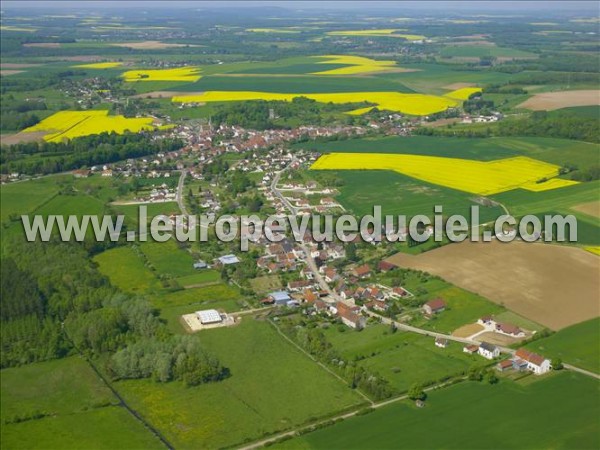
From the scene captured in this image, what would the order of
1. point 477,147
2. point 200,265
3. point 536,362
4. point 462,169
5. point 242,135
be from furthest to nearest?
point 242,135, point 477,147, point 462,169, point 200,265, point 536,362

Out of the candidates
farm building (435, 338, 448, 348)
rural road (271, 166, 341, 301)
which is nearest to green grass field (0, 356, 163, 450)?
farm building (435, 338, 448, 348)

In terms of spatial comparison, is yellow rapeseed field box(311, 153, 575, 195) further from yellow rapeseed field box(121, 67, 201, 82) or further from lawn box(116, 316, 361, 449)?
yellow rapeseed field box(121, 67, 201, 82)

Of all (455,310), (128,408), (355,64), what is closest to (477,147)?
(455,310)

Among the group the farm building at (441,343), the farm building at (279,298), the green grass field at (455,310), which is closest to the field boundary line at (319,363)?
the farm building at (279,298)

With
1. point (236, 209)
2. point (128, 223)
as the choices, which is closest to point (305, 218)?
point (236, 209)

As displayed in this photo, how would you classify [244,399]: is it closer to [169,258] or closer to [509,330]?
[509,330]

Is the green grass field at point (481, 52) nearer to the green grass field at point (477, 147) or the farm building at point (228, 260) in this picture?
the green grass field at point (477, 147)
